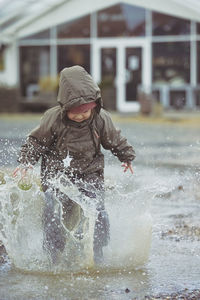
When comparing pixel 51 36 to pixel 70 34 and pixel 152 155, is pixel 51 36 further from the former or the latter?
pixel 152 155

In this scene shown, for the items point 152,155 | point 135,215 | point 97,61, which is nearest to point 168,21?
point 97,61

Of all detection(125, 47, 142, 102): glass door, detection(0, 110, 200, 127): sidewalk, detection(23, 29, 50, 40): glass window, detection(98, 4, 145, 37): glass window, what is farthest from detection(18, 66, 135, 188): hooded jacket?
detection(23, 29, 50, 40): glass window

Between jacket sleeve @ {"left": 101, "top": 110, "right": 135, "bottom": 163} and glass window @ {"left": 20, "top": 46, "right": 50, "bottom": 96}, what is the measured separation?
22868mm

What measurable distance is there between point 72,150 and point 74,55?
2252cm

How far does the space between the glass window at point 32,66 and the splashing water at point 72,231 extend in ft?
74.3

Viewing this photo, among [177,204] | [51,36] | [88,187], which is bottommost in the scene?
[177,204]

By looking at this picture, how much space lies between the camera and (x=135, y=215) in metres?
5.27

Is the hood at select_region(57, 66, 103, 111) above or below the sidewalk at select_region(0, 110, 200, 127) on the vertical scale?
above

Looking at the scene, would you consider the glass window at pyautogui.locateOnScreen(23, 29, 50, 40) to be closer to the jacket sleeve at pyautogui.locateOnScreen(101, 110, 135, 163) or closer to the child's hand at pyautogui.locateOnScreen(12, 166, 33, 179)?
the jacket sleeve at pyautogui.locateOnScreen(101, 110, 135, 163)

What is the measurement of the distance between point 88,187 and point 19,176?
495mm

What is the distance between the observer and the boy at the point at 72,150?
15.9ft

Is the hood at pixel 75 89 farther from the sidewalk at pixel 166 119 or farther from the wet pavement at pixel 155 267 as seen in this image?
the sidewalk at pixel 166 119

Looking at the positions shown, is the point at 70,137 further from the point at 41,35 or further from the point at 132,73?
the point at 41,35

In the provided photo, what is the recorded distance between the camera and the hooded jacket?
4828 millimetres
